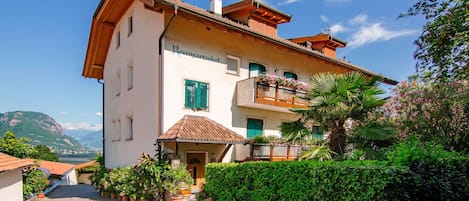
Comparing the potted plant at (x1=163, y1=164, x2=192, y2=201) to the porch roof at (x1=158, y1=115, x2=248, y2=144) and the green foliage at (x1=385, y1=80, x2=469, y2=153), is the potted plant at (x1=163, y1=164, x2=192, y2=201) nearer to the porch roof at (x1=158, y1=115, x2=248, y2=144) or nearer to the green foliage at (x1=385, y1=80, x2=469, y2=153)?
the porch roof at (x1=158, y1=115, x2=248, y2=144)

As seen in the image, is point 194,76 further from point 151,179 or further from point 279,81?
point 151,179

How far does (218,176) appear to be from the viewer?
11.2m

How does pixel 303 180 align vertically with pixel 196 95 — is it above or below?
below

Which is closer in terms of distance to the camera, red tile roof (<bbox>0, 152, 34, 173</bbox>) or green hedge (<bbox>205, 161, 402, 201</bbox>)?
green hedge (<bbox>205, 161, 402, 201</bbox>)

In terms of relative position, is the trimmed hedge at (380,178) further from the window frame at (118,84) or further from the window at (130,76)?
the window frame at (118,84)

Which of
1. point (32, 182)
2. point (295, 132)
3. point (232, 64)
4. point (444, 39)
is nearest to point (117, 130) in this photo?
point (32, 182)

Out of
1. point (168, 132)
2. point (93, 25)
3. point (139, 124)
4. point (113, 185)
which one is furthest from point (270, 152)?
point (93, 25)

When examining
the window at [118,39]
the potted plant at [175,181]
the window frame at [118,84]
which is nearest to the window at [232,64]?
the potted plant at [175,181]

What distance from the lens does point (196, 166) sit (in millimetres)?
14125

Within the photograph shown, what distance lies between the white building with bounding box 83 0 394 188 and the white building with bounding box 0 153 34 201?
444 cm

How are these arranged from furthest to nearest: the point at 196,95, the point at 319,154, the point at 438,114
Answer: the point at 196,95 < the point at 438,114 < the point at 319,154

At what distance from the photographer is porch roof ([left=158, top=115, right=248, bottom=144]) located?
40.1 ft

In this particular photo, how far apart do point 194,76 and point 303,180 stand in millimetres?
7608

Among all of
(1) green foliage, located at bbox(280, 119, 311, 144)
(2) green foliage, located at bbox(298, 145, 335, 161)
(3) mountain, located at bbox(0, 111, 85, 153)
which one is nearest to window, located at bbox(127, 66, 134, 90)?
(1) green foliage, located at bbox(280, 119, 311, 144)
